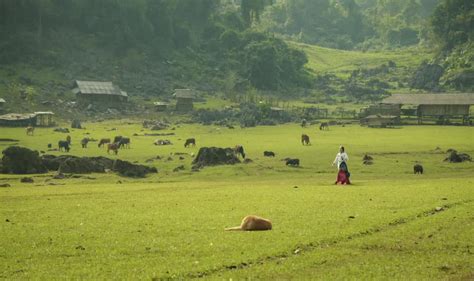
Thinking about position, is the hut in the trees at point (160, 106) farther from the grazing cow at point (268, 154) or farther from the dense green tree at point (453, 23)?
the dense green tree at point (453, 23)

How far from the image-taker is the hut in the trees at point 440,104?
368 ft

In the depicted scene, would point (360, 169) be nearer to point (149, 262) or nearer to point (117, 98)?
point (149, 262)

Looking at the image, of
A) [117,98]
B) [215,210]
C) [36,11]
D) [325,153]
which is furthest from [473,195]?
[36,11]

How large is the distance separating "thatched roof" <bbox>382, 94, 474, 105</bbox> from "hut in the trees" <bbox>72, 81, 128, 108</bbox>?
166 feet

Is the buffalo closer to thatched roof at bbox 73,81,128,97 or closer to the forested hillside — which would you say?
thatched roof at bbox 73,81,128,97

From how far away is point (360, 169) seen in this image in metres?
52.7

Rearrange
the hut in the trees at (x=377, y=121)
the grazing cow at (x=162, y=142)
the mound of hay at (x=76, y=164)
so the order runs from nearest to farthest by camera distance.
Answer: the mound of hay at (x=76, y=164), the grazing cow at (x=162, y=142), the hut in the trees at (x=377, y=121)

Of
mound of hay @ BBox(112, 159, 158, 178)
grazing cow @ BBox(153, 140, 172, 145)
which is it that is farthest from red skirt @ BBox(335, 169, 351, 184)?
grazing cow @ BBox(153, 140, 172, 145)

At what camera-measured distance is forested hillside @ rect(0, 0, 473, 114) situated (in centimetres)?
14512

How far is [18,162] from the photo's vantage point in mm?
52281

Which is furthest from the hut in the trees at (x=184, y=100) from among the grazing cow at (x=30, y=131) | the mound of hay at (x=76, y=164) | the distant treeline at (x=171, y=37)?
the mound of hay at (x=76, y=164)

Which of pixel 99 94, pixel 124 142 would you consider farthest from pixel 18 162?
pixel 99 94

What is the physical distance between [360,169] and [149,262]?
3792cm

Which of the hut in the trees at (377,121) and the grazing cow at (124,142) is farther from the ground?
the hut in the trees at (377,121)
